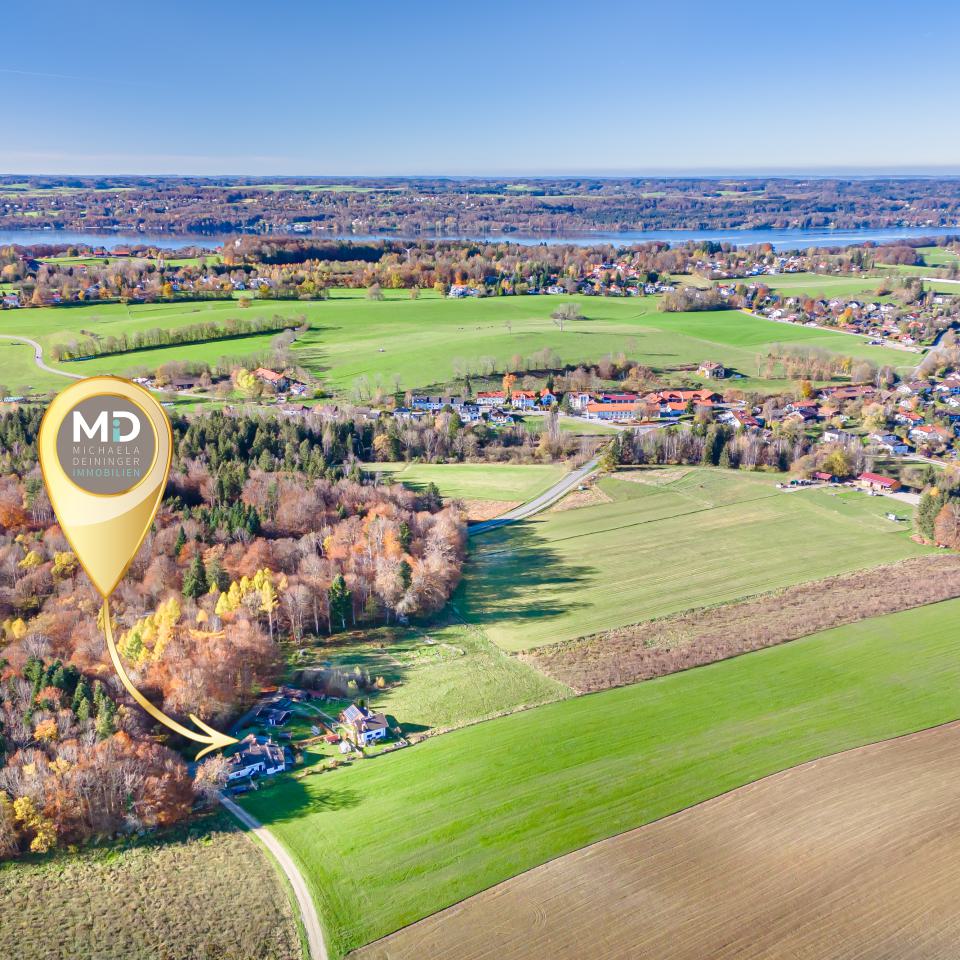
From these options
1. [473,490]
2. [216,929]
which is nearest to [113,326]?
[473,490]

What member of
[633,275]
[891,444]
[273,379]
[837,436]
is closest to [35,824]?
[273,379]

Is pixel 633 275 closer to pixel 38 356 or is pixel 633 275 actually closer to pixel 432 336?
pixel 432 336

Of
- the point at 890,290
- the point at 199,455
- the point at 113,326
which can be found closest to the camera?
the point at 199,455

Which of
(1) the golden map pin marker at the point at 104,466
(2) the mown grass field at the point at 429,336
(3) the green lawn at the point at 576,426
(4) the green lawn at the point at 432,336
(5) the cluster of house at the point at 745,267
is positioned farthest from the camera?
(5) the cluster of house at the point at 745,267

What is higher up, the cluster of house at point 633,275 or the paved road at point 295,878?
the cluster of house at point 633,275

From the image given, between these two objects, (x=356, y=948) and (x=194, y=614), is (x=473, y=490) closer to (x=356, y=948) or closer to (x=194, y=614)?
(x=194, y=614)

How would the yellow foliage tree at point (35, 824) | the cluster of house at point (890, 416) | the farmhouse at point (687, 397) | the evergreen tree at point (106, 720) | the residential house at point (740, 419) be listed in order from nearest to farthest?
the yellow foliage tree at point (35, 824) → the evergreen tree at point (106, 720) → the cluster of house at point (890, 416) → the residential house at point (740, 419) → the farmhouse at point (687, 397)

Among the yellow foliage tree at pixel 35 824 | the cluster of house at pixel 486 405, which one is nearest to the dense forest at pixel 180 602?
the yellow foliage tree at pixel 35 824

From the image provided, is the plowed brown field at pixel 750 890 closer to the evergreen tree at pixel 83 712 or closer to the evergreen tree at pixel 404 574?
the evergreen tree at pixel 83 712
